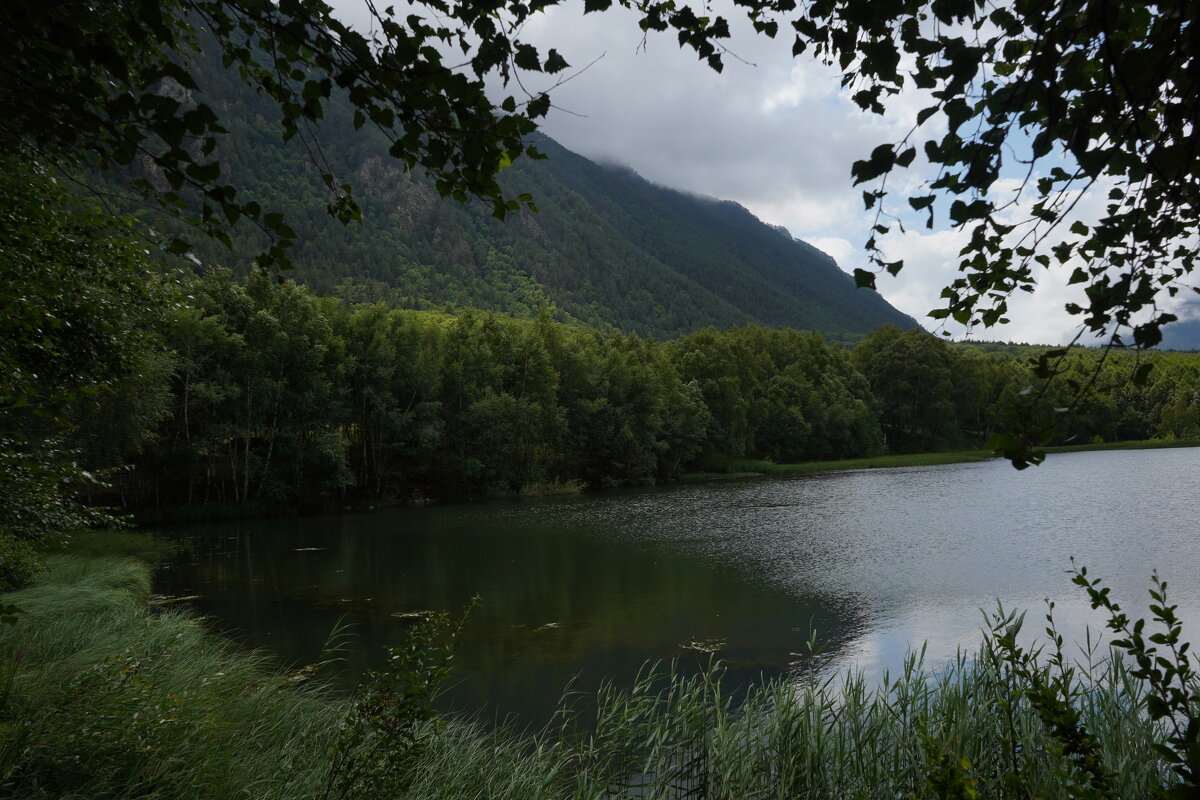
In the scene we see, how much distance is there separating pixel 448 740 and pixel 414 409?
34229mm

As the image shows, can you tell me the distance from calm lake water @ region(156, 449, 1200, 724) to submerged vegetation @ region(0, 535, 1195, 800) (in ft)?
10.8

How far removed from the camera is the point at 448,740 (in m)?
5.46

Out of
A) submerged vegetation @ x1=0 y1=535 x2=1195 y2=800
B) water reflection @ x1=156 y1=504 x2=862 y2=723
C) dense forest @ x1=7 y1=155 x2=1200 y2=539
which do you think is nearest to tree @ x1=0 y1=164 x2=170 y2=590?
dense forest @ x1=7 y1=155 x2=1200 y2=539

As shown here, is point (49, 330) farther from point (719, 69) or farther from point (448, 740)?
point (719, 69)

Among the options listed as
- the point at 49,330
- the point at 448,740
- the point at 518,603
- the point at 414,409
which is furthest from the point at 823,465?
the point at 49,330

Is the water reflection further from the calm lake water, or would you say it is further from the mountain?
the mountain

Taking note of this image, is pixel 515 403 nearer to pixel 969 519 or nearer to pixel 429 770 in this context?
pixel 969 519

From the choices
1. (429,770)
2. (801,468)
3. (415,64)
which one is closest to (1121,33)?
(415,64)

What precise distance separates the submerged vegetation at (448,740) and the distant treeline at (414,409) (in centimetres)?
470

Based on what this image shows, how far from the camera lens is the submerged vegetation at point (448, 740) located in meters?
3.55

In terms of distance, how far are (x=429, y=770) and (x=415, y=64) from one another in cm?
432

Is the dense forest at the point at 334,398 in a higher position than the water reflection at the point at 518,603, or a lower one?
higher

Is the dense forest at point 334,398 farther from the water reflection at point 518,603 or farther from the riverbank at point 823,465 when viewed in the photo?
the water reflection at point 518,603

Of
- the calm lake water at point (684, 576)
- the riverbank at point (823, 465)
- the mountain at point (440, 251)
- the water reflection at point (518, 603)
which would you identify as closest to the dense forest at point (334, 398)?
the riverbank at point (823, 465)
